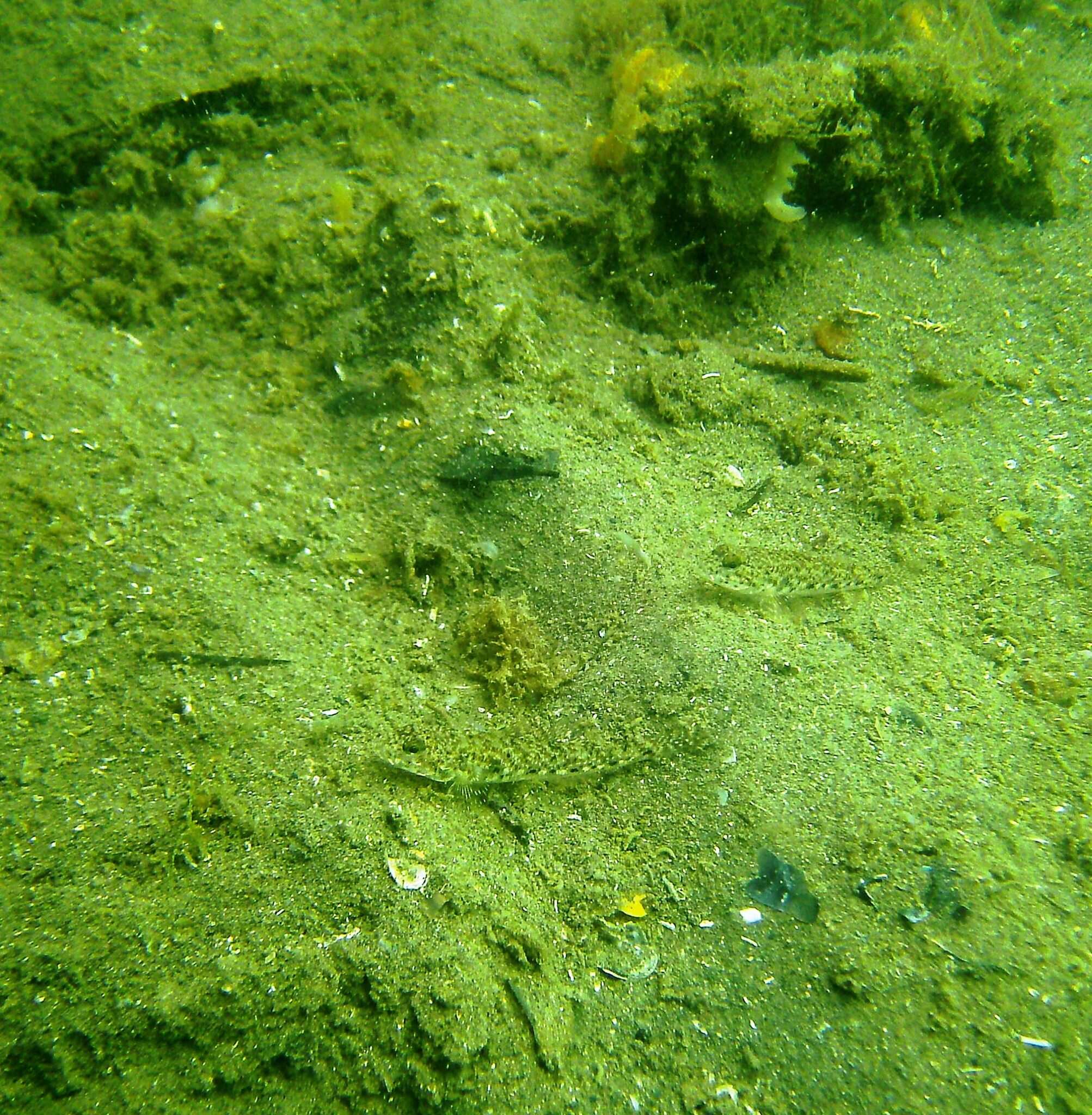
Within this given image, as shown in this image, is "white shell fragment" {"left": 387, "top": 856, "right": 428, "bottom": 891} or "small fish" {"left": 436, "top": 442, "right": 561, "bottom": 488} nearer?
"white shell fragment" {"left": 387, "top": 856, "right": 428, "bottom": 891}

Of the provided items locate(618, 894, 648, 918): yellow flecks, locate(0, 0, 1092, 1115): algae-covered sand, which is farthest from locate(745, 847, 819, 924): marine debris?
locate(618, 894, 648, 918): yellow flecks

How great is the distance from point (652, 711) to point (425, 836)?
1087 mm

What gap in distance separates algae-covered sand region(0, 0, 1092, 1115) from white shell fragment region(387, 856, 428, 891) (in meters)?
0.02

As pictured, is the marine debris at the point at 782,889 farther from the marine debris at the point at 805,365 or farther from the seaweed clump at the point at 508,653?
the marine debris at the point at 805,365

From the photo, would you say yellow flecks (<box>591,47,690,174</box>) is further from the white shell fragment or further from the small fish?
the white shell fragment

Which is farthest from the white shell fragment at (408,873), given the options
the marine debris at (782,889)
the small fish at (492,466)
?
the small fish at (492,466)

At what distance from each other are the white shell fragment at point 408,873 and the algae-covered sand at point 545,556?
20mm

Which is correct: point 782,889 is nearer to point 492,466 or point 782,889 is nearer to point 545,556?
point 545,556

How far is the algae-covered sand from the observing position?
2213 millimetres

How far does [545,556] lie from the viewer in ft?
10.8

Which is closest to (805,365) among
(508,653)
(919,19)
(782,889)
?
(508,653)

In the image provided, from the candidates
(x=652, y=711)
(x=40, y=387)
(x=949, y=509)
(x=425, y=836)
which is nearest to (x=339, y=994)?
(x=425, y=836)

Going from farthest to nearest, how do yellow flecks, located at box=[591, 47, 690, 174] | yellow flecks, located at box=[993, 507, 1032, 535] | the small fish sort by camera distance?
yellow flecks, located at box=[591, 47, 690, 174] < the small fish < yellow flecks, located at box=[993, 507, 1032, 535]

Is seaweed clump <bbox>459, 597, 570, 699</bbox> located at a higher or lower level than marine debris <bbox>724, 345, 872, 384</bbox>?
lower
